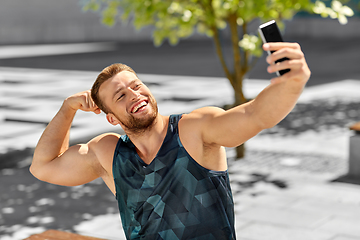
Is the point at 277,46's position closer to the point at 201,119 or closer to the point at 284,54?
the point at 284,54

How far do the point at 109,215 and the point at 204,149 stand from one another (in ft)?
13.2

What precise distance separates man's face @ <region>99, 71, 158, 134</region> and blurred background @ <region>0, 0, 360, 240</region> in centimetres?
328

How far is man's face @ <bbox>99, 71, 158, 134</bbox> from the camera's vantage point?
8.87ft

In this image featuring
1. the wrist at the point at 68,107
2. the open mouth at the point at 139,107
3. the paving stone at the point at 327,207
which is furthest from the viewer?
the paving stone at the point at 327,207

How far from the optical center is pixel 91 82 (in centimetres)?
1897

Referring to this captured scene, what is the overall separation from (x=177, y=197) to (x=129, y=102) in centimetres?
54

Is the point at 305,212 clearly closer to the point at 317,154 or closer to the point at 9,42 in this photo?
the point at 317,154

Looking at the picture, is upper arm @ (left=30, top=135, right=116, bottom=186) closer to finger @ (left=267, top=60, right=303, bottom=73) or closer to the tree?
finger @ (left=267, top=60, right=303, bottom=73)

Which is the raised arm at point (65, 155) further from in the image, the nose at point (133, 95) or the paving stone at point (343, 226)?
the paving stone at point (343, 226)

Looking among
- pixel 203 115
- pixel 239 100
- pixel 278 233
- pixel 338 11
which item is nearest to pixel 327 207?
pixel 278 233

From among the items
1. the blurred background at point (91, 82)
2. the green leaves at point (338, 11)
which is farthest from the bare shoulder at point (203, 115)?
the green leaves at point (338, 11)

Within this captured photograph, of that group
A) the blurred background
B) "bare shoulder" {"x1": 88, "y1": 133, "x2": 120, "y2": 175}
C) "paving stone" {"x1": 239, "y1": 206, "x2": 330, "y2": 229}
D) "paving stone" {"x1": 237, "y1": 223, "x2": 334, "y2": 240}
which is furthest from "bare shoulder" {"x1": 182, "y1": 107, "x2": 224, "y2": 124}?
"paving stone" {"x1": 239, "y1": 206, "x2": 330, "y2": 229}

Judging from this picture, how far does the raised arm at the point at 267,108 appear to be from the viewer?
2059 millimetres

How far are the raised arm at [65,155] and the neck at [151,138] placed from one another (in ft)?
1.20
